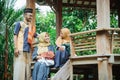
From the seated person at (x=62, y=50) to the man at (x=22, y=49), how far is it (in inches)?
28.6

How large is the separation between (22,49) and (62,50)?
104 centimetres

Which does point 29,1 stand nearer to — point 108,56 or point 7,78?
point 108,56

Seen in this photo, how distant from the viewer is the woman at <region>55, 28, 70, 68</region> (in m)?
9.77

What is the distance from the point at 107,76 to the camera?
31.6 feet

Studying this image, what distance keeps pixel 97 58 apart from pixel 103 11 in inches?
47.1

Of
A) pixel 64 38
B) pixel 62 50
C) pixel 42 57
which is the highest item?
pixel 64 38

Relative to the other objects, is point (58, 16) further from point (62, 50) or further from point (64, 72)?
point (64, 72)

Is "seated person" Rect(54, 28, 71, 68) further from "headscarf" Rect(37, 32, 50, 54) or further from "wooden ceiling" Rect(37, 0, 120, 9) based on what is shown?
"wooden ceiling" Rect(37, 0, 120, 9)

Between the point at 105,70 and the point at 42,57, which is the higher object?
the point at 42,57

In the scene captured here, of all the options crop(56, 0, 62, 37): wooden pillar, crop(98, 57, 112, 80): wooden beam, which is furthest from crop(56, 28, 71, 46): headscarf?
crop(56, 0, 62, 37): wooden pillar

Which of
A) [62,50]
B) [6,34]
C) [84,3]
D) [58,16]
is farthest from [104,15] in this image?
[6,34]

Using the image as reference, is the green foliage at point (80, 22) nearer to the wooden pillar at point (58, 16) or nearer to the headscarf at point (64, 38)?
the wooden pillar at point (58, 16)

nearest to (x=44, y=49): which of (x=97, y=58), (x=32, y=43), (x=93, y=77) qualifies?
(x=32, y=43)

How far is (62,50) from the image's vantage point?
9.85 m
